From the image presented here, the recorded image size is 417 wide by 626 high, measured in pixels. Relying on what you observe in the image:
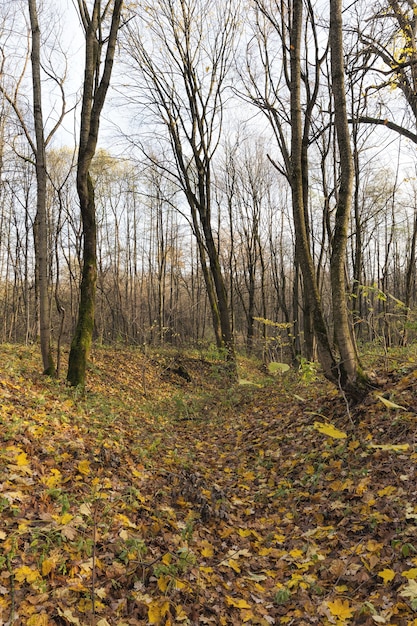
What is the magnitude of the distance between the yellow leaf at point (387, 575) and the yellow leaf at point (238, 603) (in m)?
0.99

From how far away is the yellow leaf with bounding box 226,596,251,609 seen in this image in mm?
2701

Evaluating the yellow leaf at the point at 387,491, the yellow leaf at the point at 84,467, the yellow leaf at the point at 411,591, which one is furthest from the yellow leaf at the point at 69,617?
the yellow leaf at the point at 387,491

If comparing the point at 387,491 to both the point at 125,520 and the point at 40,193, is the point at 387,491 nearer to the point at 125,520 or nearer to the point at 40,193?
the point at 125,520

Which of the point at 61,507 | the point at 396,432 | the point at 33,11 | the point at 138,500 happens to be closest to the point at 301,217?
the point at 396,432

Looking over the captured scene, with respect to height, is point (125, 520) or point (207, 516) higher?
point (125, 520)

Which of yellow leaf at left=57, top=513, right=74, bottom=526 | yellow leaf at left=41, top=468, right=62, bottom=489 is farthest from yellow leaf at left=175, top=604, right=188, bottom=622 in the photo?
yellow leaf at left=41, top=468, right=62, bottom=489

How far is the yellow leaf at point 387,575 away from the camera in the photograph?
2652 millimetres

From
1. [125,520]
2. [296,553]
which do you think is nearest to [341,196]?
[296,553]

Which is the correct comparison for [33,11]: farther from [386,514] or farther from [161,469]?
[386,514]

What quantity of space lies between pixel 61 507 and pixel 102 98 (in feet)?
25.1

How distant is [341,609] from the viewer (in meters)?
2.53

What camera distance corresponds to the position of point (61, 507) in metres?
3.26

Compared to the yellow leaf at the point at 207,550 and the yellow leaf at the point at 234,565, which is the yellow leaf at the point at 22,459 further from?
the yellow leaf at the point at 234,565

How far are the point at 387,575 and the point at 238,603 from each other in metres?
1.10
